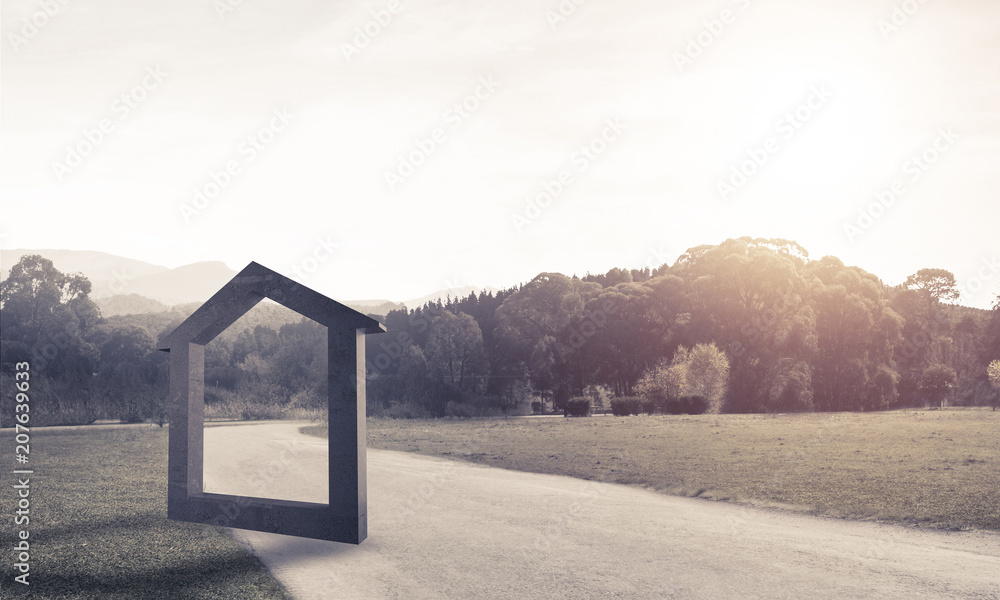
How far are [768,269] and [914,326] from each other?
56.2ft

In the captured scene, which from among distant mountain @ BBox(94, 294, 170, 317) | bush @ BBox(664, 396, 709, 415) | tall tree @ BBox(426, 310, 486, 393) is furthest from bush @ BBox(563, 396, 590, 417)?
distant mountain @ BBox(94, 294, 170, 317)

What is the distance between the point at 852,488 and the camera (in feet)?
39.8

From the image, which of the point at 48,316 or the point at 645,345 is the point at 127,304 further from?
the point at 645,345

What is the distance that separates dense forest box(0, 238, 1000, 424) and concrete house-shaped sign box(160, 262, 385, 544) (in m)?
34.7

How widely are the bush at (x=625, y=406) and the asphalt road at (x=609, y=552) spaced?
29599mm

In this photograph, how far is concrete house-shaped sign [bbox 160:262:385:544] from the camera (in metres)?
8.39

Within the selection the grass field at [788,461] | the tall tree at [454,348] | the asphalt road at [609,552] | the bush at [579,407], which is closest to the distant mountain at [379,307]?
the tall tree at [454,348]

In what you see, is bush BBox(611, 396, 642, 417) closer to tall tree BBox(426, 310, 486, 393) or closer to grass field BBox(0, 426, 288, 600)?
tall tree BBox(426, 310, 486, 393)

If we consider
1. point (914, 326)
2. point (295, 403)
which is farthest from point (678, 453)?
point (914, 326)

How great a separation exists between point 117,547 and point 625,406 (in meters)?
35.8

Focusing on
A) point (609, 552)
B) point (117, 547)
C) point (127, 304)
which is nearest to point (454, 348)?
point (117, 547)

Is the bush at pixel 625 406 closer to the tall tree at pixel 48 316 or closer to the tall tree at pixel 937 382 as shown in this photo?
the tall tree at pixel 937 382

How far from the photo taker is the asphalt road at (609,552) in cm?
650
